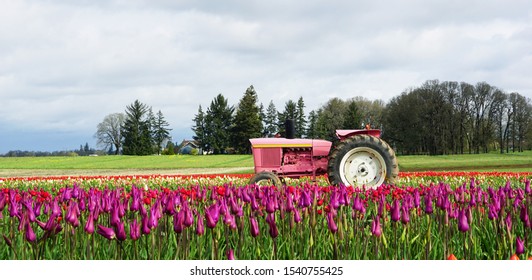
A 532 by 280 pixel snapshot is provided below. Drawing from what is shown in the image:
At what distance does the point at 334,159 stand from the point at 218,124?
6809 cm

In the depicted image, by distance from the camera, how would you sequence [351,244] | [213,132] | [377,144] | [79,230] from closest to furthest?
[351,244] → [79,230] → [377,144] → [213,132]

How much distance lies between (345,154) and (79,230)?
652 cm

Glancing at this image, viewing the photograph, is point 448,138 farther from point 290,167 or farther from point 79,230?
point 79,230

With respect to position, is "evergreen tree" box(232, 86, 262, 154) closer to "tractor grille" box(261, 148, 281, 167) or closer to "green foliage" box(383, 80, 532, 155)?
"green foliage" box(383, 80, 532, 155)

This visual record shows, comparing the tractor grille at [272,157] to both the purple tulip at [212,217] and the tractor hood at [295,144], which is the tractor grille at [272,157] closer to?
the tractor hood at [295,144]

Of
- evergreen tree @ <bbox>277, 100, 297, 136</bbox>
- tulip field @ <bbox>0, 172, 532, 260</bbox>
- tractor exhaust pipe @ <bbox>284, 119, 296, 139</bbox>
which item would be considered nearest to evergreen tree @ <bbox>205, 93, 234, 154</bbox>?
evergreen tree @ <bbox>277, 100, 297, 136</bbox>

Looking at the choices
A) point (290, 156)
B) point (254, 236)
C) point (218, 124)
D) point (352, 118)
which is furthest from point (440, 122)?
point (254, 236)

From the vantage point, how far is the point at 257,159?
1087 cm

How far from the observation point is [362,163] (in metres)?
10.1

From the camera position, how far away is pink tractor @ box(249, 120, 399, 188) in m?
9.88

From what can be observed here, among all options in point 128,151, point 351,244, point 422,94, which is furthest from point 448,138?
point 351,244

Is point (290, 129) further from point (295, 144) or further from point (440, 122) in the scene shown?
point (440, 122)

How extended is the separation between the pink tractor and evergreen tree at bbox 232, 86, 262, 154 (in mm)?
57269

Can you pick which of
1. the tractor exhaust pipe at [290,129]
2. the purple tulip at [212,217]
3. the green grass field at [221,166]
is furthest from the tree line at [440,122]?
the purple tulip at [212,217]
